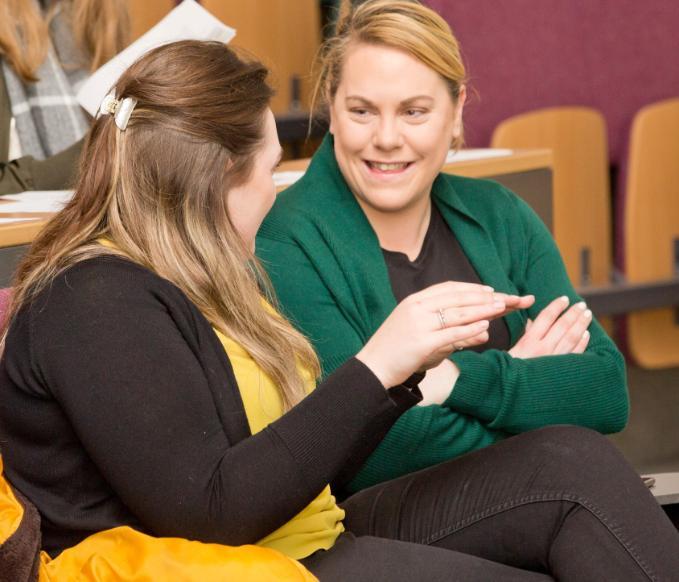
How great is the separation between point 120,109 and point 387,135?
49 cm

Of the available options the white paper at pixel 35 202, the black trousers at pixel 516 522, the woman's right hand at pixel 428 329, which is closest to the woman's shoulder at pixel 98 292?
the woman's right hand at pixel 428 329

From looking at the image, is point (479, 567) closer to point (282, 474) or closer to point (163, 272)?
point (282, 474)

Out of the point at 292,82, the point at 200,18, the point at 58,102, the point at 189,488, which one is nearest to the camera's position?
the point at 189,488

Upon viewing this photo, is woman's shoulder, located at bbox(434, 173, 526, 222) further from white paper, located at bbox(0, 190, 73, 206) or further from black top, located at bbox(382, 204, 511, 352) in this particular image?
white paper, located at bbox(0, 190, 73, 206)

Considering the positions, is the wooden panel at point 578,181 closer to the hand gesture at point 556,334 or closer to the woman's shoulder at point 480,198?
the woman's shoulder at point 480,198

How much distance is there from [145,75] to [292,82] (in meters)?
1.84

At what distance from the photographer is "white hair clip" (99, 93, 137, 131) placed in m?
1.19

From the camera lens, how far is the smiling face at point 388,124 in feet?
5.20

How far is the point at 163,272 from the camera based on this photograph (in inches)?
46.1

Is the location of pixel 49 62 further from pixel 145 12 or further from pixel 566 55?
pixel 566 55

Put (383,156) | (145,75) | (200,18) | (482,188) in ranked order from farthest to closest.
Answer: (200,18), (482,188), (383,156), (145,75)

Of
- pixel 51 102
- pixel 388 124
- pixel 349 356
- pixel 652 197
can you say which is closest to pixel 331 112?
pixel 388 124

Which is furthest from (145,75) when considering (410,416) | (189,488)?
(410,416)

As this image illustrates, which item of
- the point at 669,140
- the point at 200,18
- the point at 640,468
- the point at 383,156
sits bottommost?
the point at 640,468
